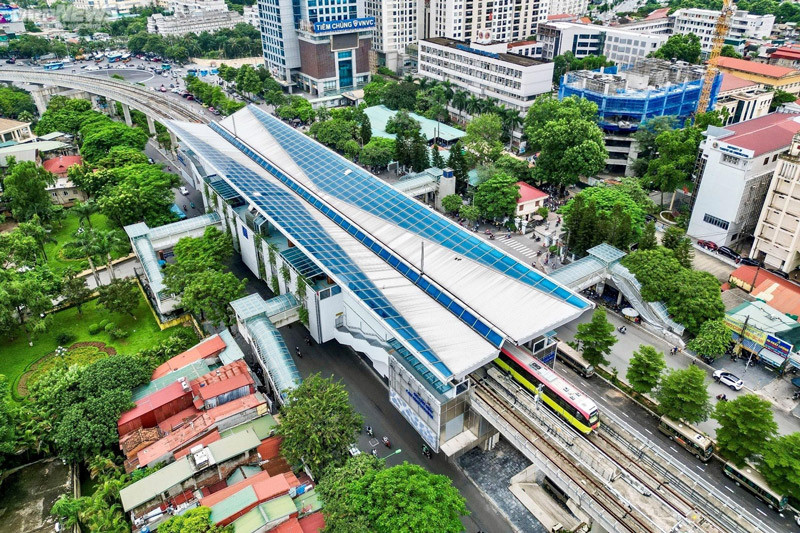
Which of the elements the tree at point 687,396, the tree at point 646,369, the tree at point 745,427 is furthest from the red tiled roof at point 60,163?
the tree at point 745,427

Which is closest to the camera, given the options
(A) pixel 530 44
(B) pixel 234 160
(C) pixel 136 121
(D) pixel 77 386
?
(D) pixel 77 386

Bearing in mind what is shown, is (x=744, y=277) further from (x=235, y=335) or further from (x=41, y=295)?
(x=41, y=295)

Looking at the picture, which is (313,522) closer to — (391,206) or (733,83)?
(391,206)

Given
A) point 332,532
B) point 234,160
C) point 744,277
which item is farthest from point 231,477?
point 744,277

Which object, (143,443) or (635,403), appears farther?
(635,403)

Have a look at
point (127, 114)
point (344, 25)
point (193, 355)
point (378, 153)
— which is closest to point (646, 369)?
point (193, 355)

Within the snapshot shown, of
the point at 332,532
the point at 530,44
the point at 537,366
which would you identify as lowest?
the point at 332,532

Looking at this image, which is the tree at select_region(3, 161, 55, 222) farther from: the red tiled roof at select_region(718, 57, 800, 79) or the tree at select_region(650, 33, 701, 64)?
the red tiled roof at select_region(718, 57, 800, 79)

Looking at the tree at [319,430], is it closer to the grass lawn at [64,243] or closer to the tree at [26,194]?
the grass lawn at [64,243]
